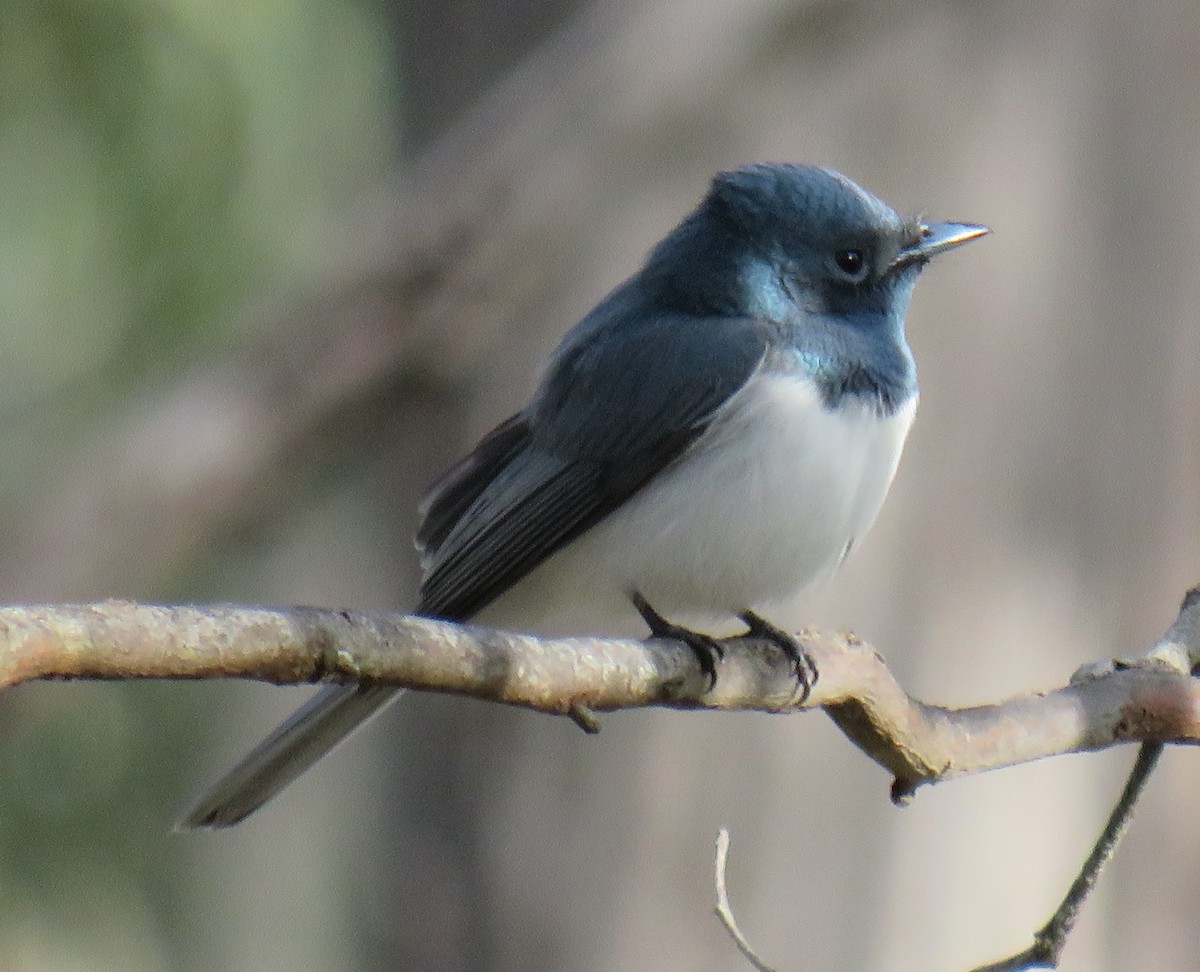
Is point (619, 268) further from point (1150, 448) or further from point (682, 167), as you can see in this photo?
point (1150, 448)

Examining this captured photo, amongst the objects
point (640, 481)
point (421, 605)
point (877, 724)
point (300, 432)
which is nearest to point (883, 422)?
point (640, 481)

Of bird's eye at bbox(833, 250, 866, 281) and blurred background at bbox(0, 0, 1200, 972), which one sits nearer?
bird's eye at bbox(833, 250, 866, 281)

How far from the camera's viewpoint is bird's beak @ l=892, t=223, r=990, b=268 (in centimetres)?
370

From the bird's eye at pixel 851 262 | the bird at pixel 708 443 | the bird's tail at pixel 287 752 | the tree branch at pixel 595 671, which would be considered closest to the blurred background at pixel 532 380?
the bird at pixel 708 443

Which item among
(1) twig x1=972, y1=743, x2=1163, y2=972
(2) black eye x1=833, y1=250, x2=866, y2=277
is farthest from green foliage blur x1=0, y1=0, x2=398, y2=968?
(1) twig x1=972, y1=743, x2=1163, y2=972

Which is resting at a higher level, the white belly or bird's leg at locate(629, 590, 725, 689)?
the white belly

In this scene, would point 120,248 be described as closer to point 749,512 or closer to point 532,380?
point 532,380

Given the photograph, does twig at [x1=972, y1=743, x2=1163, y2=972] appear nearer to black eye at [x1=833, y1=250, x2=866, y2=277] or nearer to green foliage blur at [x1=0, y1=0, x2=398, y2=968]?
black eye at [x1=833, y1=250, x2=866, y2=277]

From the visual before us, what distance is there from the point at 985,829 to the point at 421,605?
2012 millimetres

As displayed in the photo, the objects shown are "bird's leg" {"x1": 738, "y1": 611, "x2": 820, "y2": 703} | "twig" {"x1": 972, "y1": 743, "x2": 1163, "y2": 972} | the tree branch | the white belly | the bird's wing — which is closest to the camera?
the tree branch

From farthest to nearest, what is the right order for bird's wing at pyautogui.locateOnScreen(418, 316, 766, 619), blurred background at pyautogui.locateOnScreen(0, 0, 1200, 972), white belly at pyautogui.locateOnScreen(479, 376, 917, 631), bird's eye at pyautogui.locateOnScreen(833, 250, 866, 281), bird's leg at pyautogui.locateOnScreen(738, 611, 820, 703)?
blurred background at pyautogui.locateOnScreen(0, 0, 1200, 972) → bird's eye at pyautogui.locateOnScreen(833, 250, 866, 281) → bird's wing at pyautogui.locateOnScreen(418, 316, 766, 619) → white belly at pyautogui.locateOnScreen(479, 376, 917, 631) → bird's leg at pyautogui.locateOnScreen(738, 611, 820, 703)

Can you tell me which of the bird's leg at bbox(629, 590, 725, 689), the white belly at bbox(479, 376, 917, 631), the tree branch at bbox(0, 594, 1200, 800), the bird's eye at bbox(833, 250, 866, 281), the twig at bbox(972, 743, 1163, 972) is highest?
the bird's eye at bbox(833, 250, 866, 281)

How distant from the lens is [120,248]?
4988mm

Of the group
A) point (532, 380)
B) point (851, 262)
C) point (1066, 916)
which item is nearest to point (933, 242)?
point (851, 262)
